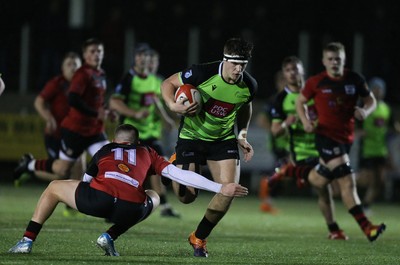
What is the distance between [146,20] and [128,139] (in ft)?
42.2

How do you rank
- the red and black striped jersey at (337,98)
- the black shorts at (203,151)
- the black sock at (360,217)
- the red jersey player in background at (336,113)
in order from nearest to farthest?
1. the black shorts at (203,151)
2. the black sock at (360,217)
3. the red jersey player in background at (336,113)
4. the red and black striped jersey at (337,98)

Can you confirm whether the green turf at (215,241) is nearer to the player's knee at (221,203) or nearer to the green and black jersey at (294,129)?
the player's knee at (221,203)

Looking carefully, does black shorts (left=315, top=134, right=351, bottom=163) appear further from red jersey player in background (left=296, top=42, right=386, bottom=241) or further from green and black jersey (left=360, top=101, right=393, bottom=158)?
green and black jersey (left=360, top=101, right=393, bottom=158)

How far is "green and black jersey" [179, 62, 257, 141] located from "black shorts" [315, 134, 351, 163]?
2.57 meters

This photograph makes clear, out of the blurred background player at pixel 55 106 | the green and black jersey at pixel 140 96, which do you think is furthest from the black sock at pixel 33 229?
the green and black jersey at pixel 140 96

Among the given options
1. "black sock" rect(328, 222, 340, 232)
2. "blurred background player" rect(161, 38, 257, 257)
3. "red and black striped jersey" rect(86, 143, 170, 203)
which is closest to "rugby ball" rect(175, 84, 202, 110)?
"blurred background player" rect(161, 38, 257, 257)

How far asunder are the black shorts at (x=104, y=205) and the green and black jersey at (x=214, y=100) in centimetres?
137

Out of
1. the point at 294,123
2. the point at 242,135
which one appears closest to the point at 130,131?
the point at 242,135

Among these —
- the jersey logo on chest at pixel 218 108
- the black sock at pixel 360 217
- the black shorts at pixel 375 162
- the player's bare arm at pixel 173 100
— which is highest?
the player's bare arm at pixel 173 100

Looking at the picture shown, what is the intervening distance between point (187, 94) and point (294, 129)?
453 cm

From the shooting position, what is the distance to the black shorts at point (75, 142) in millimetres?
14797

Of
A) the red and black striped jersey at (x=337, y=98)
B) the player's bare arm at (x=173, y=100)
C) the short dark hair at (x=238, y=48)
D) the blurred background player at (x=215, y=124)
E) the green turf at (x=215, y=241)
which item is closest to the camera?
the green turf at (x=215, y=241)

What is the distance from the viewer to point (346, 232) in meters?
14.2

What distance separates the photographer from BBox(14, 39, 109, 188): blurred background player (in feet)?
47.4
